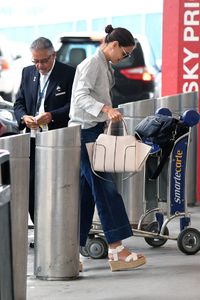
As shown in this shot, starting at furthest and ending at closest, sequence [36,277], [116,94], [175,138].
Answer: [116,94], [175,138], [36,277]

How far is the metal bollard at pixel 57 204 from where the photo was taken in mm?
7590

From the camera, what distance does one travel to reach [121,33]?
8.09m

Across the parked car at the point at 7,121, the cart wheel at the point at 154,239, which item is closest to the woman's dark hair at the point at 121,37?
the cart wheel at the point at 154,239

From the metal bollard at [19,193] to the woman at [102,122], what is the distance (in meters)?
0.97

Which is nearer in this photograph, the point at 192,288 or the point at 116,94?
the point at 192,288

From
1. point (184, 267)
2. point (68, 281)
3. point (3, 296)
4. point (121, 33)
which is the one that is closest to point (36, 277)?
point (68, 281)

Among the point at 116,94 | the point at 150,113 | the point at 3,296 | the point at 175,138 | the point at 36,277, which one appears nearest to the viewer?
the point at 3,296

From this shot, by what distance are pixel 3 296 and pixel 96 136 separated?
3230 mm

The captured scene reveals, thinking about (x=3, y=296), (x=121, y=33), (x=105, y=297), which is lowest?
(x=105, y=297)

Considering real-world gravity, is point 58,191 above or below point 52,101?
below

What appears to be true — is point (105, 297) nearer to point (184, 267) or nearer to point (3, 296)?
point (184, 267)

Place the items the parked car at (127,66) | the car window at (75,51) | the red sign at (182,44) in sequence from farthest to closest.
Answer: the car window at (75,51), the parked car at (127,66), the red sign at (182,44)

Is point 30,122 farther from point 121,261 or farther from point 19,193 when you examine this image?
point 19,193

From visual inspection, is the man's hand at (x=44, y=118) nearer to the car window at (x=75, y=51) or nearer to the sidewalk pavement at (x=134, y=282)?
the sidewalk pavement at (x=134, y=282)
